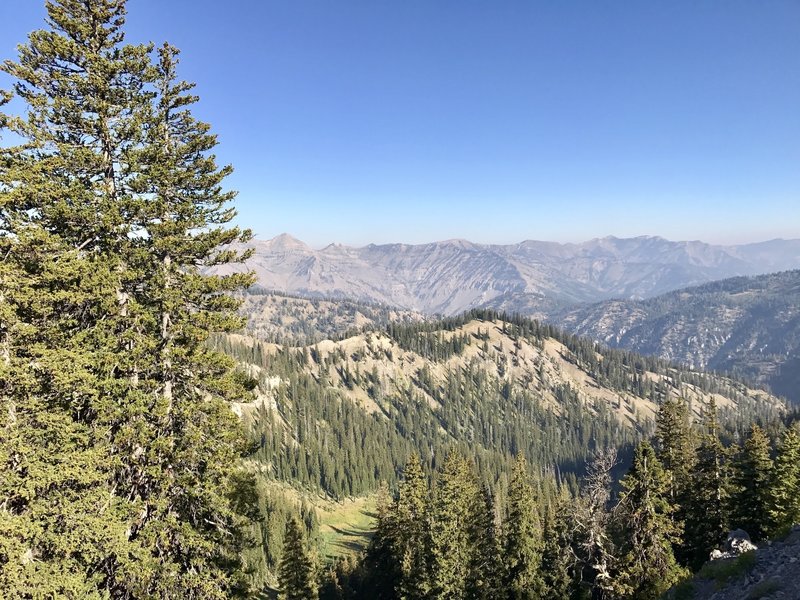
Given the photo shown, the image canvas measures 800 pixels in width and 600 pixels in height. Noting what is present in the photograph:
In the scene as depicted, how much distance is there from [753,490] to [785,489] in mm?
2665

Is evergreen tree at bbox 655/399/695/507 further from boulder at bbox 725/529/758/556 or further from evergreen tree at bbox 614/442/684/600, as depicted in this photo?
boulder at bbox 725/529/758/556

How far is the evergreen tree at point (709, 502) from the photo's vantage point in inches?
1682

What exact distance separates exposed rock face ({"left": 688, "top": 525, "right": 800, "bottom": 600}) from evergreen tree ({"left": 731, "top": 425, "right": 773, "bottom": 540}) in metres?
23.7

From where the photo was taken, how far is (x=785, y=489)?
4016 cm

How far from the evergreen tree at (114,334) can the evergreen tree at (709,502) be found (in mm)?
44200

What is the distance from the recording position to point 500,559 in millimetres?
46500

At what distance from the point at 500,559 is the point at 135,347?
43791 millimetres

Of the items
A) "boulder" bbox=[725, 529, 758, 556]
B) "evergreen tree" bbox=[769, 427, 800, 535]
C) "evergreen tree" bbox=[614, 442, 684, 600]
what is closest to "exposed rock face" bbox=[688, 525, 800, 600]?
"boulder" bbox=[725, 529, 758, 556]

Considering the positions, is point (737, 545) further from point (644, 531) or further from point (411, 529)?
point (411, 529)

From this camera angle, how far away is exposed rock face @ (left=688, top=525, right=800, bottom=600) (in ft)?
58.8

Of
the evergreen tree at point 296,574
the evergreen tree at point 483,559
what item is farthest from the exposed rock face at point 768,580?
the evergreen tree at point 296,574

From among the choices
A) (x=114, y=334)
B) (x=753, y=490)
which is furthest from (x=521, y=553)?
A: (x=114, y=334)

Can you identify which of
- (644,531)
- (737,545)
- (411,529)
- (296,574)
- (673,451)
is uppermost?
(737,545)

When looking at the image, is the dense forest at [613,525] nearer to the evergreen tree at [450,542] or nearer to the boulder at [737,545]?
the evergreen tree at [450,542]
